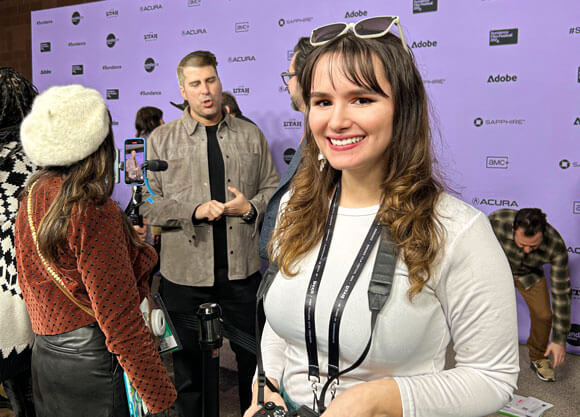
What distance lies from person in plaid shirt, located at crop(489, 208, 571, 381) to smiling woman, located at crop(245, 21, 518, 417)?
2.36 m

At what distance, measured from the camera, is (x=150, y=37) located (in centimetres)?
495

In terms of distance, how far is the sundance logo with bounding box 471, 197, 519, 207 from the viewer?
3.54m

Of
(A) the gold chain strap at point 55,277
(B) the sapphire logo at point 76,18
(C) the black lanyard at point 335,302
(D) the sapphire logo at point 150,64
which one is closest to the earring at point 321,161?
(C) the black lanyard at point 335,302

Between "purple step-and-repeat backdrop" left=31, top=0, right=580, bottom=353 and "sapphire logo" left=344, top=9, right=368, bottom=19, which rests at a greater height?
"sapphire logo" left=344, top=9, right=368, bottom=19

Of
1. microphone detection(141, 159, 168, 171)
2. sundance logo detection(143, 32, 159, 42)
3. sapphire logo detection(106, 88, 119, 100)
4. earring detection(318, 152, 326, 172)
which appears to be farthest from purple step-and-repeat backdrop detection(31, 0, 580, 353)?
earring detection(318, 152, 326, 172)

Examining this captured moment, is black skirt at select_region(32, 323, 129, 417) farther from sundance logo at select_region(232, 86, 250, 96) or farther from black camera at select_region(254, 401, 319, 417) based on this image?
sundance logo at select_region(232, 86, 250, 96)

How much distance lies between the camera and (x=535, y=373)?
127 inches

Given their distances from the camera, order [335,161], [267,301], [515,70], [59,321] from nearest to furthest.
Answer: [335,161], [267,301], [59,321], [515,70]

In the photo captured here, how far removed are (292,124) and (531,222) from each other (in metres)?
2.09

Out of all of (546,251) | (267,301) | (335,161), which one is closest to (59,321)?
(267,301)

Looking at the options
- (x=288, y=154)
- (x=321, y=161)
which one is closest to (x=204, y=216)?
(x=321, y=161)

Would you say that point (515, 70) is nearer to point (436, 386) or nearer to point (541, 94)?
point (541, 94)

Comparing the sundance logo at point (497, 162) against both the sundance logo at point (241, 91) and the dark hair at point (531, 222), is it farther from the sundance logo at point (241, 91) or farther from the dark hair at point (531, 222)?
the sundance logo at point (241, 91)

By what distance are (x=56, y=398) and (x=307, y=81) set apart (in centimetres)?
121
